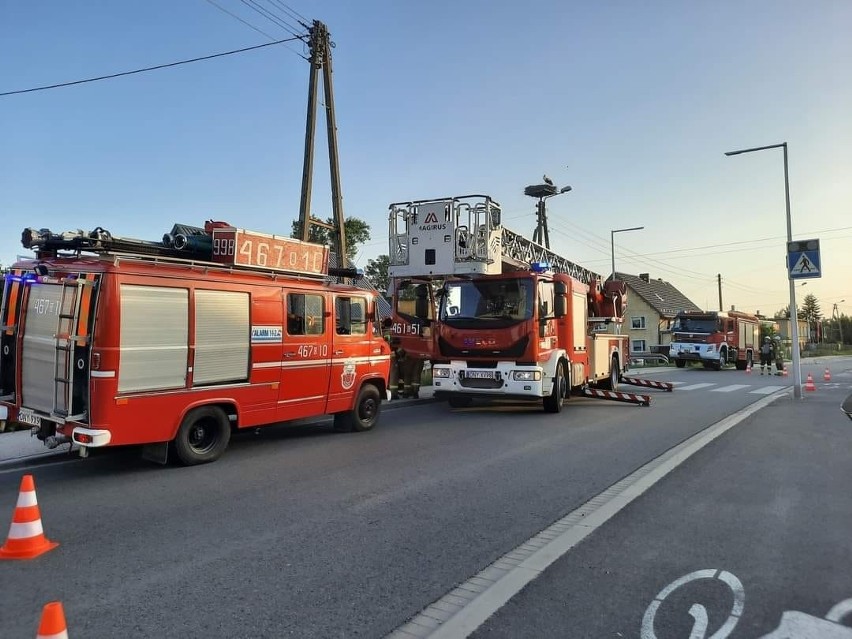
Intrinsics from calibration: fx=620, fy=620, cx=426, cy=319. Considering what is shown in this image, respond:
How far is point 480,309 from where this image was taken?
41.1 ft

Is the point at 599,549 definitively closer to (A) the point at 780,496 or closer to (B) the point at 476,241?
→ (A) the point at 780,496

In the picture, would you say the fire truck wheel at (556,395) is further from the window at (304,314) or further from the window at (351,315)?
the window at (304,314)

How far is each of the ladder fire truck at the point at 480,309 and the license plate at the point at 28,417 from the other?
740 cm

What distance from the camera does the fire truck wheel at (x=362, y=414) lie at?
32.2ft

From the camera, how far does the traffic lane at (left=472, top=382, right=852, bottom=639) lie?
3.49 meters

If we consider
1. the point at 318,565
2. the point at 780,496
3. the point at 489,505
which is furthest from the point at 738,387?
the point at 318,565

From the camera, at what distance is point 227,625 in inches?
135

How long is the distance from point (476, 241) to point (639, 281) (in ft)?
170

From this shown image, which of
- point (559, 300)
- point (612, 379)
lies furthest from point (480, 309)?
point (612, 379)

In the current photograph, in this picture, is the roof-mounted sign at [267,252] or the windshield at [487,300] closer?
the roof-mounted sign at [267,252]

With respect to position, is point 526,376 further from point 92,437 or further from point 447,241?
point 92,437

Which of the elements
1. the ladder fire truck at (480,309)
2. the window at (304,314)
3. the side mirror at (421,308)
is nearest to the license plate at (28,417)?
the window at (304,314)

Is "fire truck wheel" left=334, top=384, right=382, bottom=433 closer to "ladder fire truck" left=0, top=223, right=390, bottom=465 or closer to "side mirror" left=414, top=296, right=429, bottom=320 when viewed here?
"ladder fire truck" left=0, top=223, right=390, bottom=465

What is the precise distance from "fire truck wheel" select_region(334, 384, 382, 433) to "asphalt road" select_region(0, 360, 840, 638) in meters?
0.31
